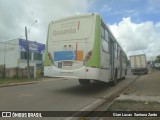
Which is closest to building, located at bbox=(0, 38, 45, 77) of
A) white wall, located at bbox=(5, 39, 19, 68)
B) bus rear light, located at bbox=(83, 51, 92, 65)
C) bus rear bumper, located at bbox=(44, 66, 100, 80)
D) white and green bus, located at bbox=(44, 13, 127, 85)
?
white wall, located at bbox=(5, 39, 19, 68)

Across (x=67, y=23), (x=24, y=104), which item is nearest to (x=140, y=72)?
(x=67, y=23)

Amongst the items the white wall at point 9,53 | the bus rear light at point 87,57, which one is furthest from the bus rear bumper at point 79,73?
the white wall at point 9,53

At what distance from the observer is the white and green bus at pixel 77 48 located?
13.4 metres

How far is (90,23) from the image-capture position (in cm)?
1390

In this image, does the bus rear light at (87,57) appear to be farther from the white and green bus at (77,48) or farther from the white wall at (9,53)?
the white wall at (9,53)

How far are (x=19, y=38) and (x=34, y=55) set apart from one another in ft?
21.8

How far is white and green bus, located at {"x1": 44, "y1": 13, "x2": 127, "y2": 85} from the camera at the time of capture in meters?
13.4

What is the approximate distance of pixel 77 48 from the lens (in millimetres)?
13773

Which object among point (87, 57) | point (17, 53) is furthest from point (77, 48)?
point (17, 53)

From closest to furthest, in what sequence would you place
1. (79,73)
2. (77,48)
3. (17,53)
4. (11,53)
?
(79,73)
(77,48)
(17,53)
(11,53)

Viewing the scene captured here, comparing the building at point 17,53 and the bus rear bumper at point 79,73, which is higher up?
the building at point 17,53

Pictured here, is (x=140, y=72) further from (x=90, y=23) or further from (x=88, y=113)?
(x=88, y=113)

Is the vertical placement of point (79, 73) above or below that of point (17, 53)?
below

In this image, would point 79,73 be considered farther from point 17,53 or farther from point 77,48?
point 17,53
